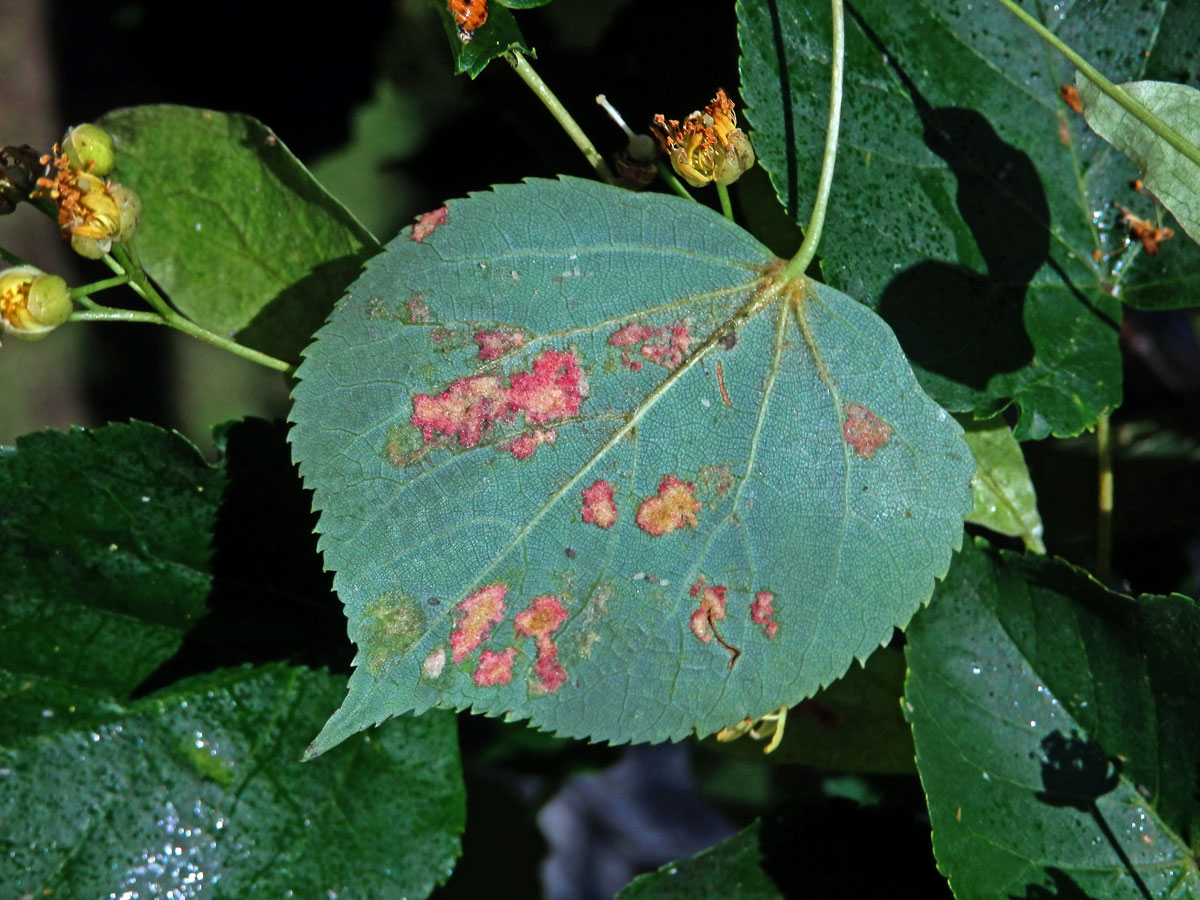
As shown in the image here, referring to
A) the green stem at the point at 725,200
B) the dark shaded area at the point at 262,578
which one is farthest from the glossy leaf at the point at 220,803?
the green stem at the point at 725,200

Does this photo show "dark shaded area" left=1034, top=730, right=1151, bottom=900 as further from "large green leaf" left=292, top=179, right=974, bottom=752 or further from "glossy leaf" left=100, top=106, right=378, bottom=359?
"glossy leaf" left=100, top=106, right=378, bottom=359

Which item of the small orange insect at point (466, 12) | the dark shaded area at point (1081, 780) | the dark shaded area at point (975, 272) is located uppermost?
the small orange insect at point (466, 12)

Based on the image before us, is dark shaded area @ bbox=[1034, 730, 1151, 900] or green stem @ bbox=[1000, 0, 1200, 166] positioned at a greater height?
green stem @ bbox=[1000, 0, 1200, 166]

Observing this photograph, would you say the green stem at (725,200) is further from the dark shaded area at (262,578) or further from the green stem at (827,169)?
the dark shaded area at (262,578)

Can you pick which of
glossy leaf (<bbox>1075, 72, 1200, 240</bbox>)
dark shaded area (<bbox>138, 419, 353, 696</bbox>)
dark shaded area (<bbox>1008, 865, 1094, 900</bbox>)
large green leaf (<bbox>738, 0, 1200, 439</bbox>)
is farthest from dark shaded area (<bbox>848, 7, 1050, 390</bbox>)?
dark shaded area (<bbox>138, 419, 353, 696</bbox>)

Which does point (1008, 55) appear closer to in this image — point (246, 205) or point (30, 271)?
point (246, 205)

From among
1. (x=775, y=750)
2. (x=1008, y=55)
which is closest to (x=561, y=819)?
(x=775, y=750)
